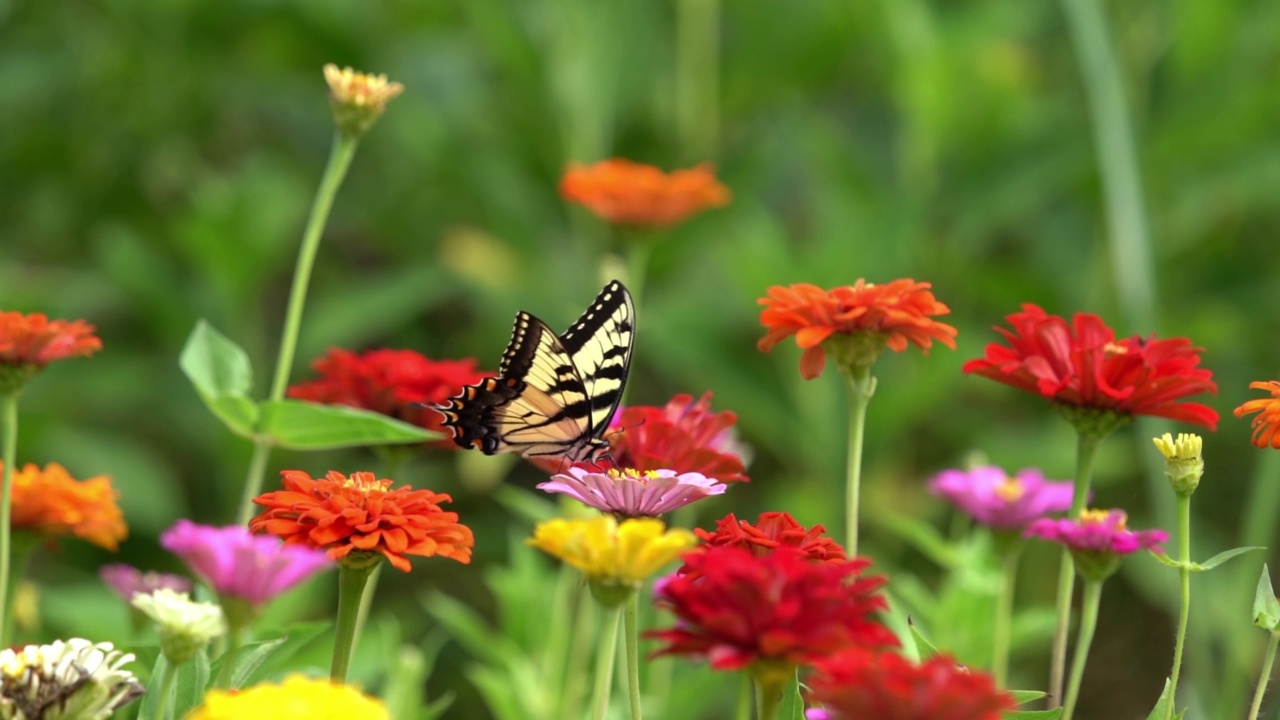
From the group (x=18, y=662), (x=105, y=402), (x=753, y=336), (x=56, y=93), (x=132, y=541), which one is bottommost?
(x=18, y=662)

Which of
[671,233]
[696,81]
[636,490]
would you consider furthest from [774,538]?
[696,81]

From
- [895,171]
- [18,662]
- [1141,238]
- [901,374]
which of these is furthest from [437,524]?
[895,171]

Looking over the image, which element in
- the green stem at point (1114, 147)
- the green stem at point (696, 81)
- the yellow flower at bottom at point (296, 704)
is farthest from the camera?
the green stem at point (696, 81)

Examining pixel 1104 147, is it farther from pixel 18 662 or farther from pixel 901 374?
pixel 18 662

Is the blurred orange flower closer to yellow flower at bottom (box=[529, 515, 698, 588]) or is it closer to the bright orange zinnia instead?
the bright orange zinnia

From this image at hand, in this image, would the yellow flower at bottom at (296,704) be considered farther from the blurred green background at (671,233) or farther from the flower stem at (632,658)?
the blurred green background at (671,233)

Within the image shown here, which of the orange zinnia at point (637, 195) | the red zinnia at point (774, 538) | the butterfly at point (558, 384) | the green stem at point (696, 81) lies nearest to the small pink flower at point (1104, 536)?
the red zinnia at point (774, 538)

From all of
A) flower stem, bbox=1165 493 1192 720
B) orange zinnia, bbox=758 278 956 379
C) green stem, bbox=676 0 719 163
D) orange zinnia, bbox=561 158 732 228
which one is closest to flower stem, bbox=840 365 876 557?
orange zinnia, bbox=758 278 956 379
